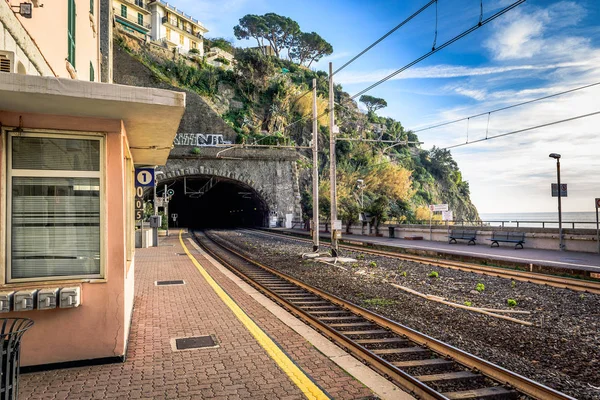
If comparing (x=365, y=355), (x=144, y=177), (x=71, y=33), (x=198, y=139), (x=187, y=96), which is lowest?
(x=365, y=355)

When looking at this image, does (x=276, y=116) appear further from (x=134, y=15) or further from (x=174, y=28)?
(x=174, y=28)

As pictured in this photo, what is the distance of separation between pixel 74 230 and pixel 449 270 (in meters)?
12.5

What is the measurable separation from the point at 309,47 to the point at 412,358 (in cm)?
9393

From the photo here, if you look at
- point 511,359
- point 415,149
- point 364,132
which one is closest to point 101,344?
point 511,359

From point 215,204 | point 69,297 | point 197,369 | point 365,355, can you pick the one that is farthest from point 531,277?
point 215,204

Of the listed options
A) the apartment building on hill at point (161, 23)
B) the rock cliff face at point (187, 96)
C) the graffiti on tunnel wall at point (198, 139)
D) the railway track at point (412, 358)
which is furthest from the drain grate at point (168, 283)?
the apartment building on hill at point (161, 23)

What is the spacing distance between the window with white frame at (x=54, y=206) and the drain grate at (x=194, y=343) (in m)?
1.65

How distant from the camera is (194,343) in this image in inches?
256

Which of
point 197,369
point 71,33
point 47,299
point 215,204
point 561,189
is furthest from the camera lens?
point 215,204

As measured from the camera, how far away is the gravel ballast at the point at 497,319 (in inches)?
237

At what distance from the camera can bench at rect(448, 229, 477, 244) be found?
82.8ft

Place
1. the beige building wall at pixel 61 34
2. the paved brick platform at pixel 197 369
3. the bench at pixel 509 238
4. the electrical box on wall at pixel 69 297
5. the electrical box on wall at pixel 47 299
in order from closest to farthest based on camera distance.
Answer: the paved brick platform at pixel 197 369 < the electrical box on wall at pixel 47 299 < the electrical box on wall at pixel 69 297 < the beige building wall at pixel 61 34 < the bench at pixel 509 238

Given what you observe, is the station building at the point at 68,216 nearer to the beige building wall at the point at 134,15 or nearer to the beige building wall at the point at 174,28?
the beige building wall at the point at 134,15

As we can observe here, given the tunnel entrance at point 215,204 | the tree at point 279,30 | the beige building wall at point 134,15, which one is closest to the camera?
the tunnel entrance at point 215,204
